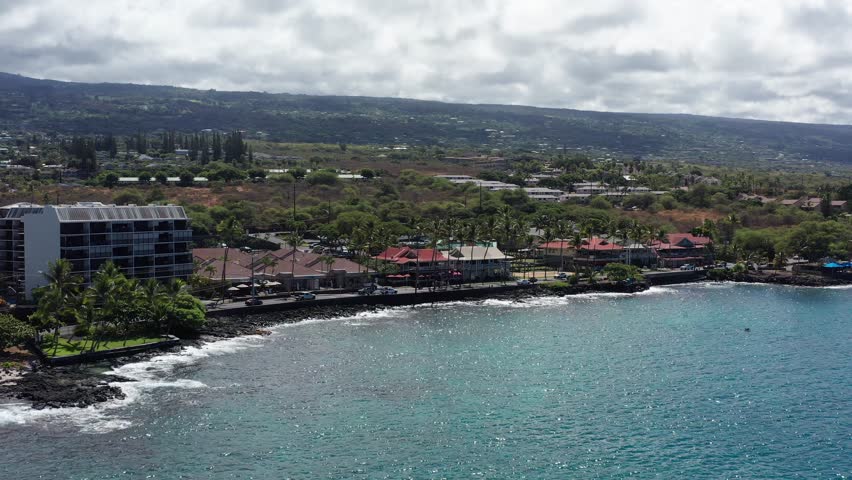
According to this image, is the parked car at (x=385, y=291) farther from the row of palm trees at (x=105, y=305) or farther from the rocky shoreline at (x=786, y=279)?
the rocky shoreline at (x=786, y=279)

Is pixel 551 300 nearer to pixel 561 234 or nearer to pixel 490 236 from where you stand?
pixel 490 236

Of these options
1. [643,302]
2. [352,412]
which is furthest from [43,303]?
[643,302]

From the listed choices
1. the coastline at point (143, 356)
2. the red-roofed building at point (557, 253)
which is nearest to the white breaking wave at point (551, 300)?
the coastline at point (143, 356)

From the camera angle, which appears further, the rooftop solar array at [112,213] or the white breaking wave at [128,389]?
the rooftop solar array at [112,213]

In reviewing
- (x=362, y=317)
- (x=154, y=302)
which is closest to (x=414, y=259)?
(x=362, y=317)

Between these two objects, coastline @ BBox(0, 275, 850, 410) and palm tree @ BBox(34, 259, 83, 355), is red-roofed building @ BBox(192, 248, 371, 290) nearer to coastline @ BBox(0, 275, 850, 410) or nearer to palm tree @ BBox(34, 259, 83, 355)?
Result: coastline @ BBox(0, 275, 850, 410)

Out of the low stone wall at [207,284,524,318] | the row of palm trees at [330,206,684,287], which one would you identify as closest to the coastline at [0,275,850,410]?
the low stone wall at [207,284,524,318]
